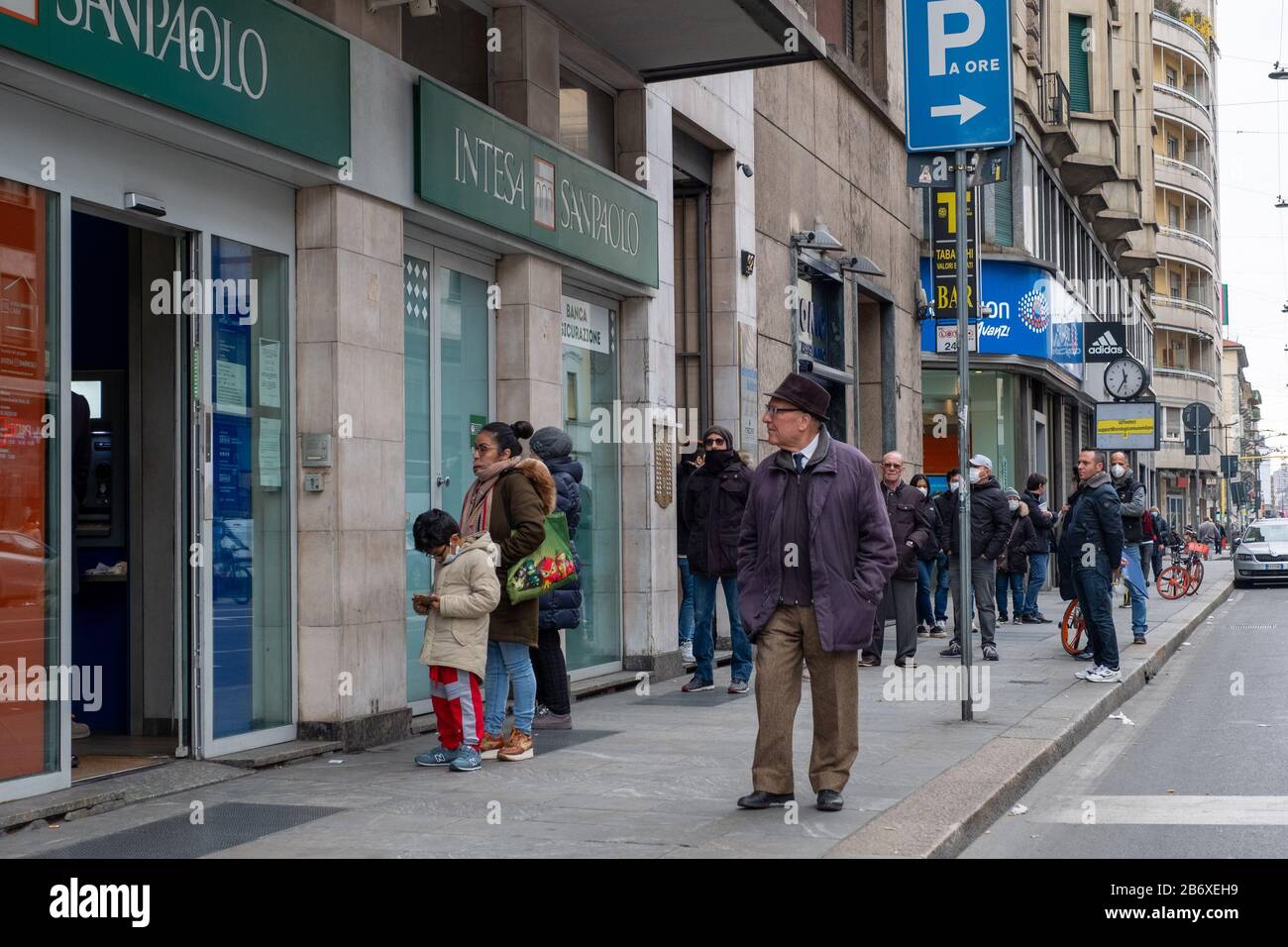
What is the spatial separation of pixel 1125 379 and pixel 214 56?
649 inches

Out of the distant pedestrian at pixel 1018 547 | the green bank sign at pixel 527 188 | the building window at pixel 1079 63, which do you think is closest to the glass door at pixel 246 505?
the green bank sign at pixel 527 188

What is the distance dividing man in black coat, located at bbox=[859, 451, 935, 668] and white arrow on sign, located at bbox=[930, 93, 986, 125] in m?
4.42

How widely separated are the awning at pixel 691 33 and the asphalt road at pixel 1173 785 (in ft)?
19.0

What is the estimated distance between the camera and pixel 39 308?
22.3 ft

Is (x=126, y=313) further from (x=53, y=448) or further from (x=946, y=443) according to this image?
(x=946, y=443)

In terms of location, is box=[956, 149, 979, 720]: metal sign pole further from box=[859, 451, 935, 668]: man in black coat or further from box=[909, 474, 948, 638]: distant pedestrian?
box=[909, 474, 948, 638]: distant pedestrian

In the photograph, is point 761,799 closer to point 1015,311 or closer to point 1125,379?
point 1125,379

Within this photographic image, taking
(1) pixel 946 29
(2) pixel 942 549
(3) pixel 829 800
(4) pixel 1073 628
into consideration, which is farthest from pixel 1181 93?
(3) pixel 829 800

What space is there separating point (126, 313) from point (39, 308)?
86.0 inches

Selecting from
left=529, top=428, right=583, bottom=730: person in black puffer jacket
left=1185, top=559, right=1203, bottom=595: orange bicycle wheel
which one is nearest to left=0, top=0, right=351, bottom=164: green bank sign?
left=529, top=428, right=583, bottom=730: person in black puffer jacket

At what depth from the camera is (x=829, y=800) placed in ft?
22.2

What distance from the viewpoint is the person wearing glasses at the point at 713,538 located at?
1150 cm
